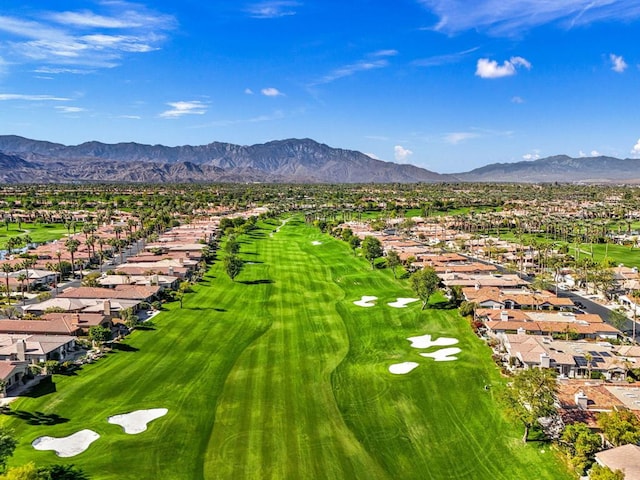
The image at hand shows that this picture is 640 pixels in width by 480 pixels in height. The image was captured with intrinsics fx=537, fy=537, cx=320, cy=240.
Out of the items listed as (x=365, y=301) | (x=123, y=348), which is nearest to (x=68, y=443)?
(x=123, y=348)

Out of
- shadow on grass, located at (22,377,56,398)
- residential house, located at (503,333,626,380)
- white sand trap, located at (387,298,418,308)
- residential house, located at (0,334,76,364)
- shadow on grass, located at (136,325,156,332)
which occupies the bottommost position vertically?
white sand trap, located at (387,298,418,308)

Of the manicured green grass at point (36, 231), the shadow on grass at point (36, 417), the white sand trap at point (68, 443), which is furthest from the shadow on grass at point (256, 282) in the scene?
the manicured green grass at point (36, 231)

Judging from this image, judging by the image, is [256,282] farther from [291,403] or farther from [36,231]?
[36,231]

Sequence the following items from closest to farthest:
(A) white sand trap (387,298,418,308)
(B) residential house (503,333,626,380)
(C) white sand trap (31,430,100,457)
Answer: (C) white sand trap (31,430,100,457)
(B) residential house (503,333,626,380)
(A) white sand trap (387,298,418,308)

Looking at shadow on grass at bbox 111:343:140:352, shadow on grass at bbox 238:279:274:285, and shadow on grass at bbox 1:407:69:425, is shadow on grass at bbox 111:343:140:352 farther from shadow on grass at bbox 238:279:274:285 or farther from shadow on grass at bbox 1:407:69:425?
shadow on grass at bbox 238:279:274:285

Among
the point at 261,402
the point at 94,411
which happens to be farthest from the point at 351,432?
the point at 94,411

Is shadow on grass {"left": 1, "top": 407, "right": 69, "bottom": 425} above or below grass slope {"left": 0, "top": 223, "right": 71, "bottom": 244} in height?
below

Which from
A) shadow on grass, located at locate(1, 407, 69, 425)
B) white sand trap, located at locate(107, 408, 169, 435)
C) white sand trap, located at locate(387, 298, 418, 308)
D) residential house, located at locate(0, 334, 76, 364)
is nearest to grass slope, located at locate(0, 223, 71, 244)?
residential house, located at locate(0, 334, 76, 364)
